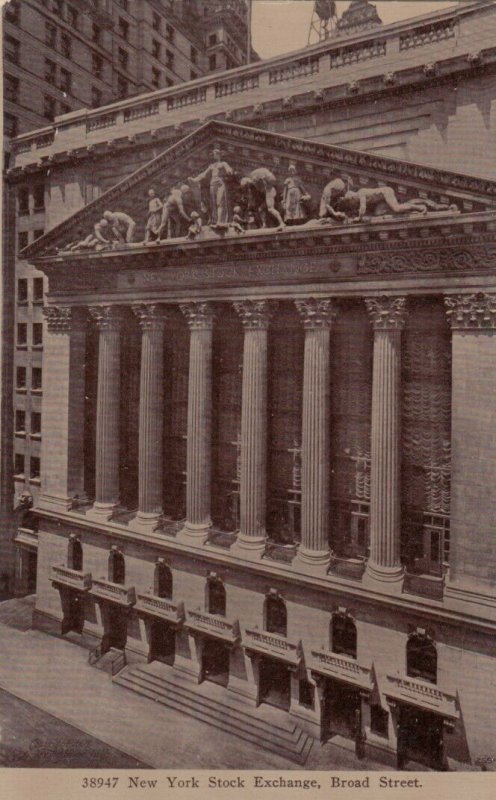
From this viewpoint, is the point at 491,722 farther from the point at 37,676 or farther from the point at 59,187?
the point at 59,187

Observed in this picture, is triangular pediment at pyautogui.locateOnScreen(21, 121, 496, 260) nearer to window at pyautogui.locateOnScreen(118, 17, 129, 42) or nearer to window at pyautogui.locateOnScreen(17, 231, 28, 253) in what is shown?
window at pyautogui.locateOnScreen(17, 231, 28, 253)

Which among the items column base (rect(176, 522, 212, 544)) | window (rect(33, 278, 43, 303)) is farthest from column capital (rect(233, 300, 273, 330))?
window (rect(33, 278, 43, 303))

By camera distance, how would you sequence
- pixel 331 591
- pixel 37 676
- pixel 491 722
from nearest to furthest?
pixel 491 722
pixel 331 591
pixel 37 676

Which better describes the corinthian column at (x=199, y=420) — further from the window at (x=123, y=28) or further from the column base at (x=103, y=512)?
the window at (x=123, y=28)

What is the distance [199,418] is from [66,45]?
20.4 metres

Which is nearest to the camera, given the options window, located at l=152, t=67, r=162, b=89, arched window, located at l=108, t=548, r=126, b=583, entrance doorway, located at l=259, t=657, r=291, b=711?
entrance doorway, located at l=259, t=657, r=291, b=711

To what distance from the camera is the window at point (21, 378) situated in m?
25.0

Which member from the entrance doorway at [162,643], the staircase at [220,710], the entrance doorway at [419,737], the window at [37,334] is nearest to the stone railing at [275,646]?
the staircase at [220,710]

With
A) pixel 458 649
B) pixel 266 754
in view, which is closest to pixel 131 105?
pixel 458 649

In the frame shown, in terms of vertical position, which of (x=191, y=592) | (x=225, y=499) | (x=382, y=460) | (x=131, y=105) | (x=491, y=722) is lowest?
(x=491, y=722)

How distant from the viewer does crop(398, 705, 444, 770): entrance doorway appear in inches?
573

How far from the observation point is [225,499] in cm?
1912

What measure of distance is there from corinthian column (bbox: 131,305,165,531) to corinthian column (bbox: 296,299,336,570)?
6039 millimetres

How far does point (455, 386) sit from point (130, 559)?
43.7 feet
